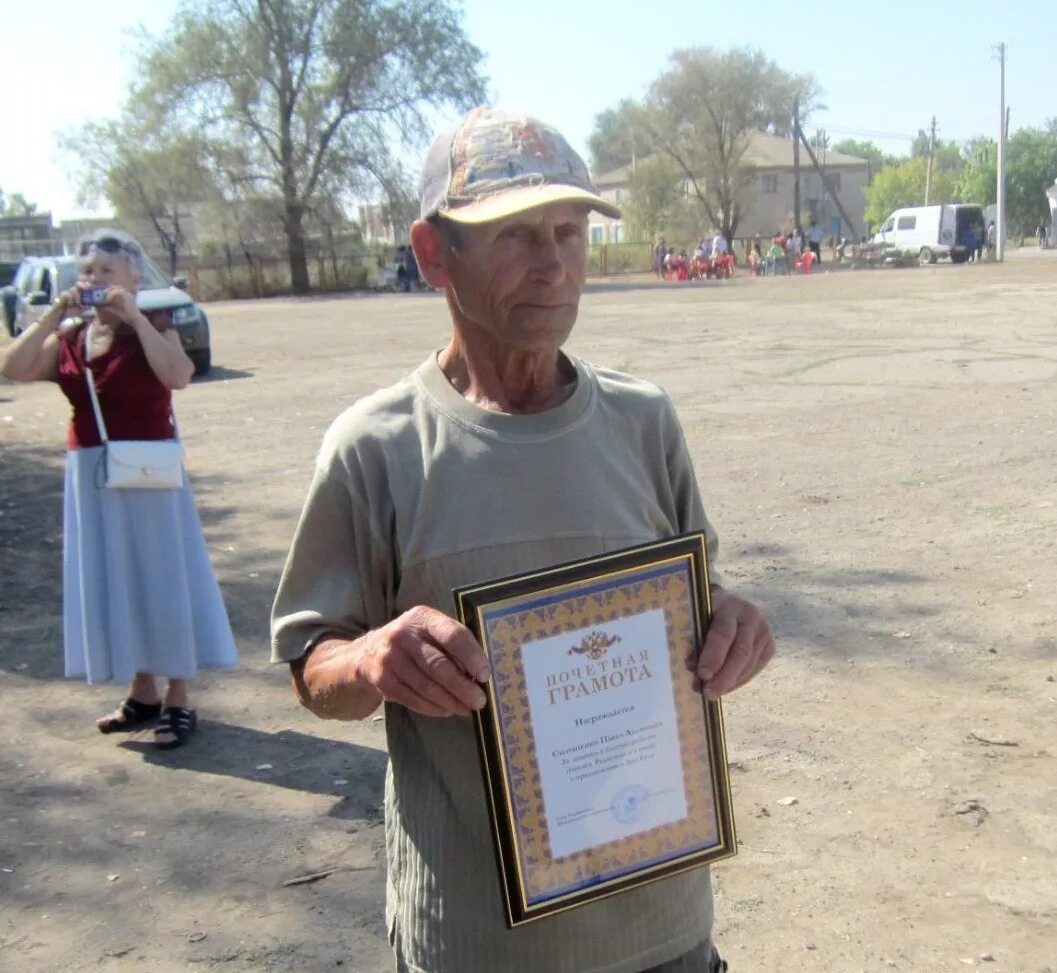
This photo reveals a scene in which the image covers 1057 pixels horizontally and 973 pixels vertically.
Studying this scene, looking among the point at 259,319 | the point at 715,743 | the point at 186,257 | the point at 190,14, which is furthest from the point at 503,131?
the point at 186,257

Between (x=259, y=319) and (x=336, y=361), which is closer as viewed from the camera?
(x=336, y=361)

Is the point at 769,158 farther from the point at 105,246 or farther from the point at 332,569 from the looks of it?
the point at 332,569

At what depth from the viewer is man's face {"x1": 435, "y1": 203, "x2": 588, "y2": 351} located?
176cm

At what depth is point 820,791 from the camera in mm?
4266

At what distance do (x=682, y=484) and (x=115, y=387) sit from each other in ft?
11.5

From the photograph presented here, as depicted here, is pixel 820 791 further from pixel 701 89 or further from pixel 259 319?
pixel 701 89

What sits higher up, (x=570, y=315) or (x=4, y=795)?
(x=570, y=315)

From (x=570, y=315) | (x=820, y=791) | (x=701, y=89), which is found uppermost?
(x=701, y=89)

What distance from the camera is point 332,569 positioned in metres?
1.82

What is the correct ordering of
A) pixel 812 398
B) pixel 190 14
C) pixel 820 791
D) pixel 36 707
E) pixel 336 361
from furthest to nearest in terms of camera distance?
pixel 190 14, pixel 336 361, pixel 812 398, pixel 36 707, pixel 820 791

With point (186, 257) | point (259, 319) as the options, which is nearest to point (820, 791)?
point (259, 319)

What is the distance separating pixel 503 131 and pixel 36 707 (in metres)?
4.40

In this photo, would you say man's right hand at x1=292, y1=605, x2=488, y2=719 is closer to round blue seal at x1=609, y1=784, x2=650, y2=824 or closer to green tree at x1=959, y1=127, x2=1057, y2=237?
round blue seal at x1=609, y1=784, x2=650, y2=824

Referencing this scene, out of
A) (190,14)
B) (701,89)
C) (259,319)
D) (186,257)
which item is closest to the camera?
(259,319)
